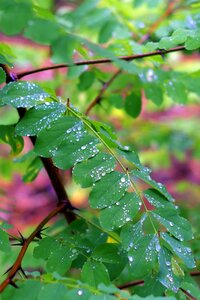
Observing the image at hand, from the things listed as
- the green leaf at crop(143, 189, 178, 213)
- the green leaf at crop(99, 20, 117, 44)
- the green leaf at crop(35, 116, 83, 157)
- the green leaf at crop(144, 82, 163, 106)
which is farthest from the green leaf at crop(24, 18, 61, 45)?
the green leaf at crop(99, 20, 117, 44)

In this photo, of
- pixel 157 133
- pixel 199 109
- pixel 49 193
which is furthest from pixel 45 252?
pixel 199 109

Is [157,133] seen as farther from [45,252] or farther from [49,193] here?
[49,193]

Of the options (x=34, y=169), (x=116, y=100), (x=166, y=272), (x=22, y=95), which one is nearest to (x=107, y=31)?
(x=116, y=100)

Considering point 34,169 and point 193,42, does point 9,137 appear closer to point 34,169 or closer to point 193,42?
point 34,169

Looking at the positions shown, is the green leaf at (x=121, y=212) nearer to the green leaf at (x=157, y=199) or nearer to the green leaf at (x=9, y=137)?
the green leaf at (x=157, y=199)

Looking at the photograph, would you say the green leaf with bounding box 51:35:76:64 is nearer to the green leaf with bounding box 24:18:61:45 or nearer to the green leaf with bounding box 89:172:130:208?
the green leaf with bounding box 24:18:61:45

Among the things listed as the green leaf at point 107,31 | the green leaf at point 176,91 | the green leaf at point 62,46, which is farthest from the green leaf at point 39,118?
the green leaf at point 107,31
